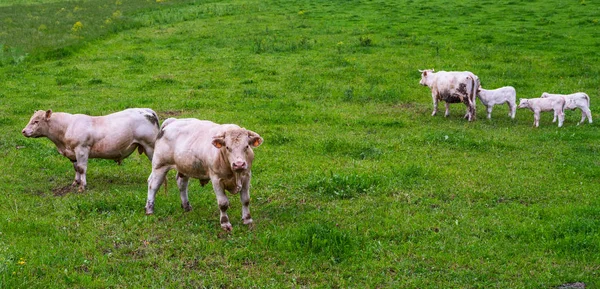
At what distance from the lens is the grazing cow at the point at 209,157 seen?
866cm

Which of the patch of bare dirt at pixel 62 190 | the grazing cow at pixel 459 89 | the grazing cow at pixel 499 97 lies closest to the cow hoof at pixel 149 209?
the patch of bare dirt at pixel 62 190

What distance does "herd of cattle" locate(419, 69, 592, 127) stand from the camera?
1633cm

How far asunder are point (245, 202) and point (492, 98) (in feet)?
34.3

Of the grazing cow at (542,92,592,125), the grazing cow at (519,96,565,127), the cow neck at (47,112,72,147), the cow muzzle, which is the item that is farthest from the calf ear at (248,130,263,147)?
the grazing cow at (542,92,592,125)

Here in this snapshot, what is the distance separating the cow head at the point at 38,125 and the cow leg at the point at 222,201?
16.3 feet

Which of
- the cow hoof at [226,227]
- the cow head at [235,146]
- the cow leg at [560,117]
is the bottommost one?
the cow leg at [560,117]

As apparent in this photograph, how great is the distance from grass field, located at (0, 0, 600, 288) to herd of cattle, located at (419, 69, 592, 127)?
1.54ft

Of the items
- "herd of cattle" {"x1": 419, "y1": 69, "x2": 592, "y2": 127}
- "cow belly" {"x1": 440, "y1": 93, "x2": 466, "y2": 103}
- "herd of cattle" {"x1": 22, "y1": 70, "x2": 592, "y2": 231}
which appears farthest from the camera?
"cow belly" {"x1": 440, "y1": 93, "x2": 466, "y2": 103}

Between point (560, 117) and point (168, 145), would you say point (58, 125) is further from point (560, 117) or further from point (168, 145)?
point (560, 117)

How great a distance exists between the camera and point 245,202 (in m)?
9.32

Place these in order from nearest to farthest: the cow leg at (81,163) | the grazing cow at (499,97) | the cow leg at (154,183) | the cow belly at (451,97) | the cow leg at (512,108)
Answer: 1. the cow leg at (154,183)
2. the cow leg at (81,163)
3. the grazing cow at (499,97)
4. the cow leg at (512,108)
5. the cow belly at (451,97)

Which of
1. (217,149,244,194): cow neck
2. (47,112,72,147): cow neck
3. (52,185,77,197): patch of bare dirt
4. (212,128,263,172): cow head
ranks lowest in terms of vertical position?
(52,185,77,197): patch of bare dirt

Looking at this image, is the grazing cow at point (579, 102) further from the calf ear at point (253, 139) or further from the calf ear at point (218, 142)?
the calf ear at point (218, 142)

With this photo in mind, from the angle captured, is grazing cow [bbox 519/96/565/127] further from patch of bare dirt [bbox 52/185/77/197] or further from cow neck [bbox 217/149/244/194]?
patch of bare dirt [bbox 52/185/77/197]
